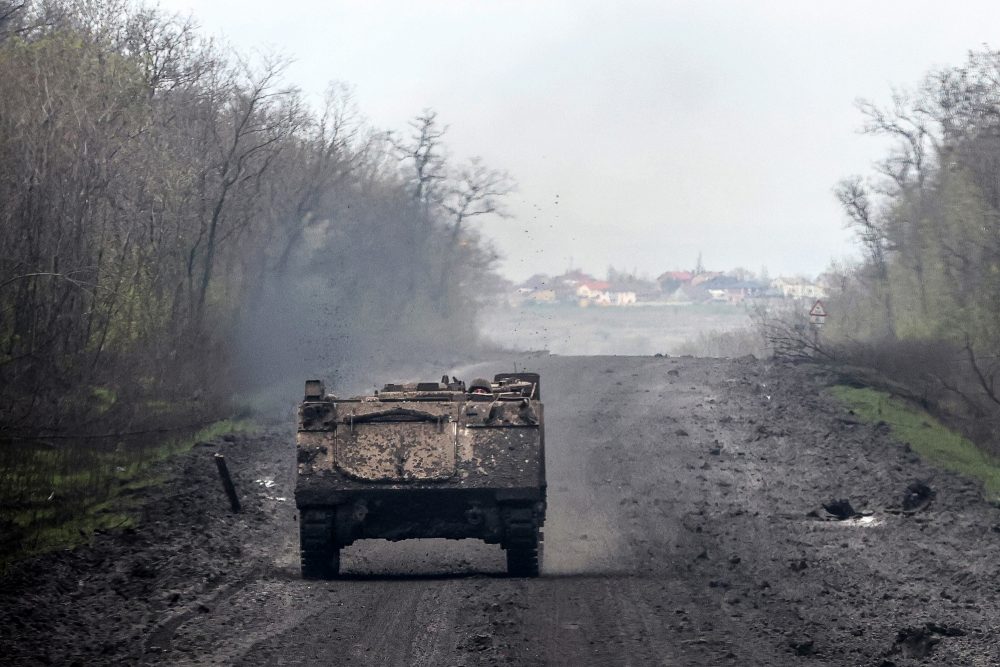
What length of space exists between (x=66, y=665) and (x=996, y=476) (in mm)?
16971

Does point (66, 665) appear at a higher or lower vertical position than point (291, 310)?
lower

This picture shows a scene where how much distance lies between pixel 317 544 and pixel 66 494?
17.2 ft

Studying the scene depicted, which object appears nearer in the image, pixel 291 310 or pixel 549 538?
pixel 549 538

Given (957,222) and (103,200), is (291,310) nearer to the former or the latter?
(103,200)

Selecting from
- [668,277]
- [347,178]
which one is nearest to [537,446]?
[347,178]

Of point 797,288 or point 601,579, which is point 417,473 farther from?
point 797,288

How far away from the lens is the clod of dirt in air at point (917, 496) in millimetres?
18672

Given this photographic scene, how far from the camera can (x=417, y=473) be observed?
13.5m

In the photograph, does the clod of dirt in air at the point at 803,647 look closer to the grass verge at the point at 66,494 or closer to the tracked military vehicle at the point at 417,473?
the tracked military vehicle at the point at 417,473

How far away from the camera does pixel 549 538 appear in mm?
16922

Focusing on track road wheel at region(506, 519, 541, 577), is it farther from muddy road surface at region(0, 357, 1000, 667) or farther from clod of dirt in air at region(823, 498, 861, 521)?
clod of dirt in air at region(823, 498, 861, 521)

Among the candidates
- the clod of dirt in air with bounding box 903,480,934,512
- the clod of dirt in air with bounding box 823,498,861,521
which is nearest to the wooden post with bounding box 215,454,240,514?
the clod of dirt in air with bounding box 823,498,861,521

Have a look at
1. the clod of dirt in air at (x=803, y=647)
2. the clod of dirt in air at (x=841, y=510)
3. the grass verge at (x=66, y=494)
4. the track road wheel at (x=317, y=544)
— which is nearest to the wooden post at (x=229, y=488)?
the grass verge at (x=66, y=494)

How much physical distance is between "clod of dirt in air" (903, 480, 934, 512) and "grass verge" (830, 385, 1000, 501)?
0.92 metres
